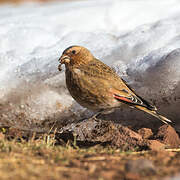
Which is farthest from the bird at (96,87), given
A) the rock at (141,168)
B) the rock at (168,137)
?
the rock at (141,168)

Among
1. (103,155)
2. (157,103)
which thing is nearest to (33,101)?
(157,103)

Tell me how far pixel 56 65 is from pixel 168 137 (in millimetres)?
2178

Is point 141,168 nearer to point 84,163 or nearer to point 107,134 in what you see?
point 84,163

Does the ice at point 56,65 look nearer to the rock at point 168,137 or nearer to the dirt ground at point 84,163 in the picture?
the rock at point 168,137

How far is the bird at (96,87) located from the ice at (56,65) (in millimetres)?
780

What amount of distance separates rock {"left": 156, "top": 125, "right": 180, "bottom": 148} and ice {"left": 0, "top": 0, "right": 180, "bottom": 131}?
0.66 metres

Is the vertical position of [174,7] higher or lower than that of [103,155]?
higher

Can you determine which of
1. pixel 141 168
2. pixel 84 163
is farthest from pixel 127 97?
pixel 141 168

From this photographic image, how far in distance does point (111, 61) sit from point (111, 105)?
1.44 m

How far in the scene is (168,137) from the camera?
4.05 m

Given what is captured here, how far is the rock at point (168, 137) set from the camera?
4.02m

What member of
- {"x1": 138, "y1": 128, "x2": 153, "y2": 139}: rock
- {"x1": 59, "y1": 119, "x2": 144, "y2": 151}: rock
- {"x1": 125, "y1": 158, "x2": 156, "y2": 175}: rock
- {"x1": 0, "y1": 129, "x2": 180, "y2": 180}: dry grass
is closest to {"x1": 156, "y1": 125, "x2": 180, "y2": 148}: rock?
{"x1": 138, "y1": 128, "x2": 153, "y2": 139}: rock

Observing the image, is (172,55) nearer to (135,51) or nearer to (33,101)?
(135,51)

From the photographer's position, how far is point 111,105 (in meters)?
4.14
